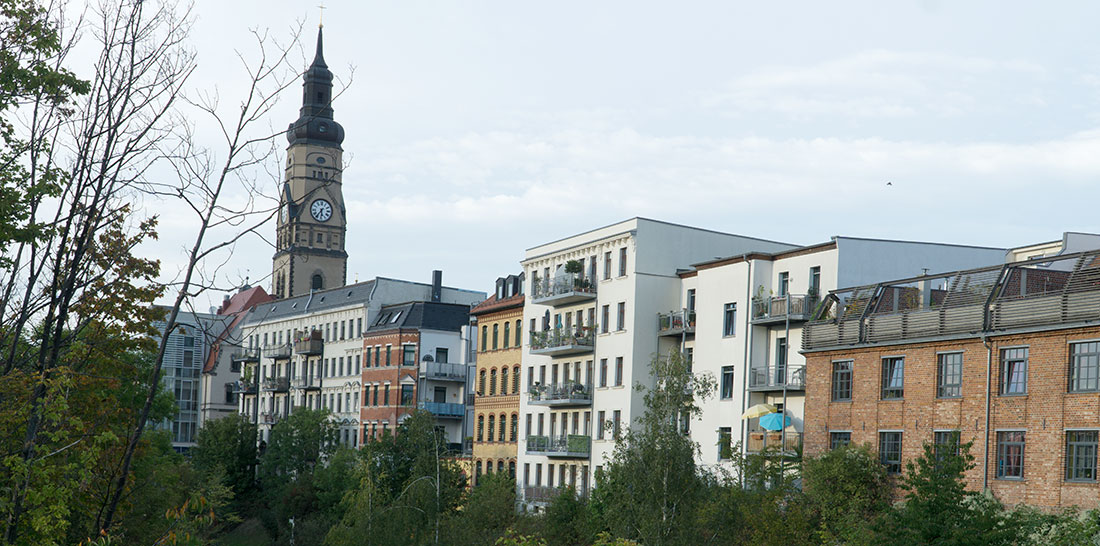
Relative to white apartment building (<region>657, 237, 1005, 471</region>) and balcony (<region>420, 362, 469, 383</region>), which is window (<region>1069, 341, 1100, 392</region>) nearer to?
white apartment building (<region>657, 237, 1005, 471</region>)

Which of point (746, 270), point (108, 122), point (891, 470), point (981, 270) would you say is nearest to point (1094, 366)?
point (981, 270)

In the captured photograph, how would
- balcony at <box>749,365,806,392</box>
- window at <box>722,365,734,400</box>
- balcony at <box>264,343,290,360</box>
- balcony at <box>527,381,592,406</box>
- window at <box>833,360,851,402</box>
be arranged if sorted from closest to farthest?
1. window at <box>833,360,851,402</box>
2. balcony at <box>749,365,806,392</box>
3. window at <box>722,365,734,400</box>
4. balcony at <box>527,381,592,406</box>
5. balcony at <box>264,343,290,360</box>

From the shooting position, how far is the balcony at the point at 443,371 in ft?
290

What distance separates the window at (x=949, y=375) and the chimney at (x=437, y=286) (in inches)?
2390

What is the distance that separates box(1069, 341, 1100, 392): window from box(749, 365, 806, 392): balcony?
48.4ft

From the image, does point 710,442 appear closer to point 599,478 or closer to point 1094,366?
point 599,478

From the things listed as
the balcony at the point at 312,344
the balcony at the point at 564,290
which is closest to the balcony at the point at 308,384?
the balcony at the point at 312,344

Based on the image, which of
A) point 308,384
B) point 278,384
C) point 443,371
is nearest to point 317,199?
point 278,384

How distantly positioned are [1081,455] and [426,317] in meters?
58.2

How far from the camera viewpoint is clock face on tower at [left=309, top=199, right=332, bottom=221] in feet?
481

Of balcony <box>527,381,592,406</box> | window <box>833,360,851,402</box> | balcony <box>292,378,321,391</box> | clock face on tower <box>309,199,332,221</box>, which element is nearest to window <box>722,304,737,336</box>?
window <box>833,360,851,402</box>

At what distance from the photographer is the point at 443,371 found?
88.9 m

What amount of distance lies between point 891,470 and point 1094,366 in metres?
8.65

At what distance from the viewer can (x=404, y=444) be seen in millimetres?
75125
